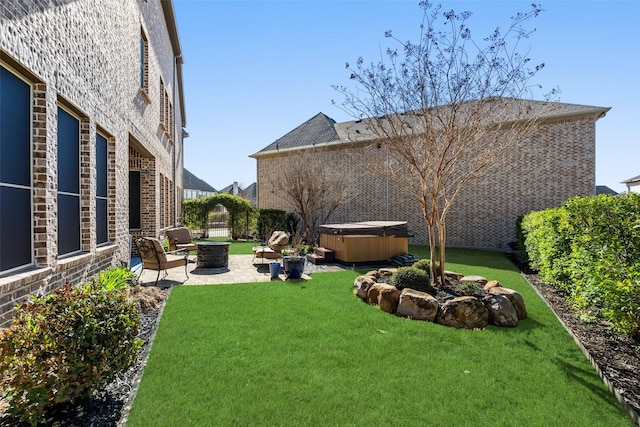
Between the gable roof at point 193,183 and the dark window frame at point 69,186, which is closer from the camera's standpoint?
the dark window frame at point 69,186

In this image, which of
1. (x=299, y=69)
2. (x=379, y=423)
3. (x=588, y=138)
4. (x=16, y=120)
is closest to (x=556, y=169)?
(x=588, y=138)

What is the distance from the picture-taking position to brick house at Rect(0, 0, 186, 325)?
10.3 ft

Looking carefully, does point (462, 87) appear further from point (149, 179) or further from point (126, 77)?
point (149, 179)

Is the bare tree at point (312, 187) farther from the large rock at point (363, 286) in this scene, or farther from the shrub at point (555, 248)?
the shrub at point (555, 248)

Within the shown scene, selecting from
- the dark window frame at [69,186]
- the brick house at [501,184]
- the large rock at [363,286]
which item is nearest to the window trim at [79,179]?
the dark window frame at [69,186]

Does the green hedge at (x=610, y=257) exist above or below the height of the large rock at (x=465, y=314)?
above

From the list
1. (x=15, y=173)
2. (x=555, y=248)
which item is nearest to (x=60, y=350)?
(x=15, y=173)

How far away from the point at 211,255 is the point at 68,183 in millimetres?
4858

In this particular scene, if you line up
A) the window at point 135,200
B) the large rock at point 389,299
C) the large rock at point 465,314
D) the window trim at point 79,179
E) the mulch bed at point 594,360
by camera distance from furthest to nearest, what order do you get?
the window at point 135,200 → the large rock at point 389,299 → the large rock at point 465,314 → the window trim at point 79,179 → the mulch bed at point 594,360

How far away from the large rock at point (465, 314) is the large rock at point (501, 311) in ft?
0.42

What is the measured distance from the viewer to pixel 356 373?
11.3 ft

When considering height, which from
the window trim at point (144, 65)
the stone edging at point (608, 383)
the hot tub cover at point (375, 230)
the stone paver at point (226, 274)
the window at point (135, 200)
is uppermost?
the window trim at point (144, 65)

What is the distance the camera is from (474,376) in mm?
3426

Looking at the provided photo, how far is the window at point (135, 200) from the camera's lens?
10.0 meters
